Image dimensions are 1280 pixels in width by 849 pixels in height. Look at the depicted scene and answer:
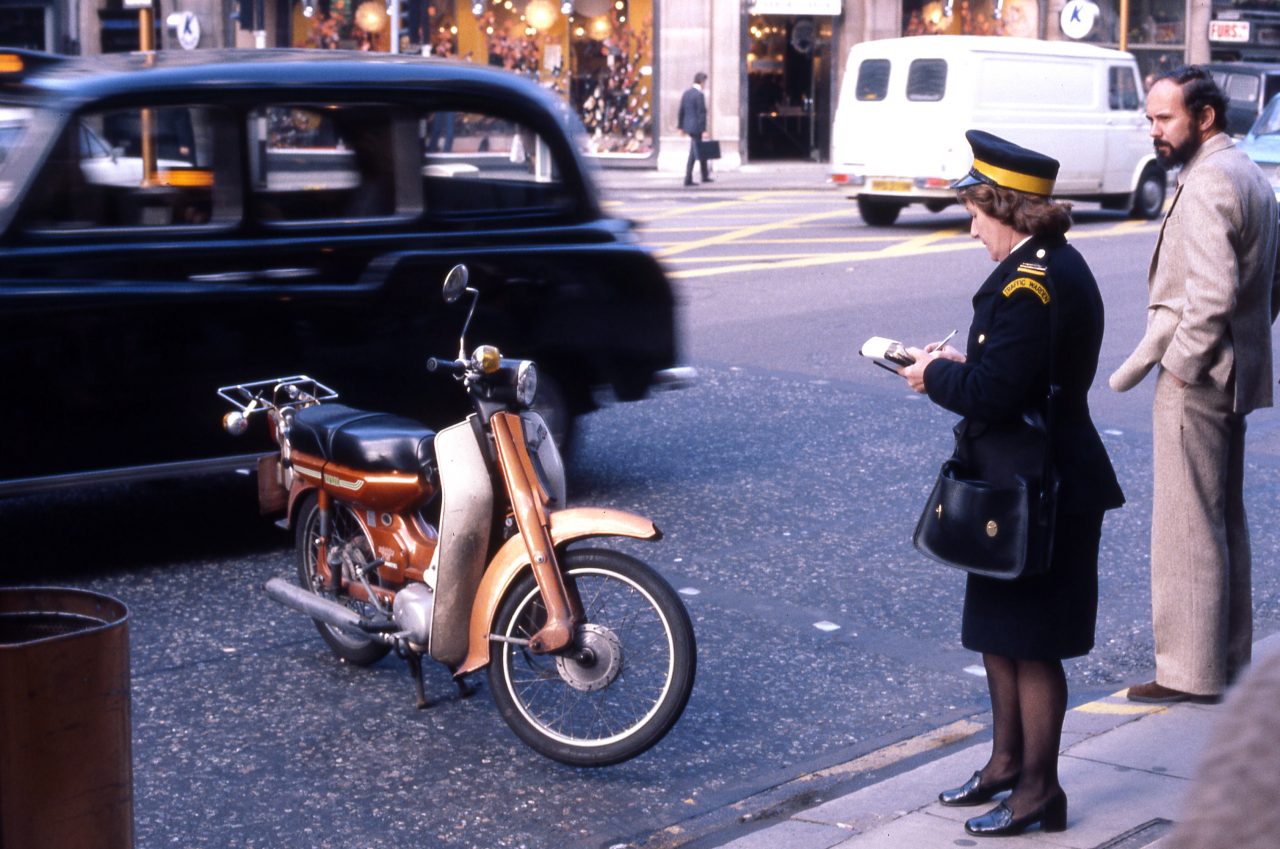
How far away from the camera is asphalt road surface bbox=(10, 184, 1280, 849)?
13.9 ft

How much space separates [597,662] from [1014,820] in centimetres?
117

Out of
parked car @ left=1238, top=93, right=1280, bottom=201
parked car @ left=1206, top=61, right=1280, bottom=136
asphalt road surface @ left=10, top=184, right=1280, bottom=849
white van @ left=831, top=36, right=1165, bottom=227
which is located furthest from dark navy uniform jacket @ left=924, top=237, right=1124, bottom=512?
→ parked car @ left=1206, top=61, right=1280, bottom=136

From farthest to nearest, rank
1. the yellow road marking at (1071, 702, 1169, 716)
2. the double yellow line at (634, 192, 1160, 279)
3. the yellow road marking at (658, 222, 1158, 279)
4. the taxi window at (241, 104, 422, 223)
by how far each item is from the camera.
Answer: the double yellow line at (634, 192, 1160, 279) → the yellow road marking at (658, 222, 1158, 279) → the taxi window at (241, 104, 422, 223) → the yellow road marking at (1071, 702, 1169, 716)

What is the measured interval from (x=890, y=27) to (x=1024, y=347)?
97.2ft

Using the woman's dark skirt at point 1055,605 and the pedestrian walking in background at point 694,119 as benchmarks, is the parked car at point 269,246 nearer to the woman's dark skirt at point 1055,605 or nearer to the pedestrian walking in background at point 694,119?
the woman's dark skirt at point 1055,605

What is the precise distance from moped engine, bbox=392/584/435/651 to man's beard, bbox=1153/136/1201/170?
7.79 ft

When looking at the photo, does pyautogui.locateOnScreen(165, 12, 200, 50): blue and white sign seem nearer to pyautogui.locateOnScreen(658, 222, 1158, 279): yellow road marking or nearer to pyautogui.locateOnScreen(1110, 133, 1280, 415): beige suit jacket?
pyautogui.locateOnScreen(658, 222, 1158, 279): yellow road marking

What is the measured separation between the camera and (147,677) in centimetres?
517

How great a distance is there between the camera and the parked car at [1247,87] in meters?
26.2

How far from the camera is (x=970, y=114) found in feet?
67.2

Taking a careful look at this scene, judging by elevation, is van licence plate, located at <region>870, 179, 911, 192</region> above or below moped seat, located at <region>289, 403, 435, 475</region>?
above

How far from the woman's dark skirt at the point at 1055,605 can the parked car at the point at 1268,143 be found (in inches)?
517

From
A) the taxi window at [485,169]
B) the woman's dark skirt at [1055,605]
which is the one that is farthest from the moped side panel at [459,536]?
the taxi window at [485,169]

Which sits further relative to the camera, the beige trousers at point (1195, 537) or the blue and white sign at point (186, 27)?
the blue and white sign at point (186, 27)
